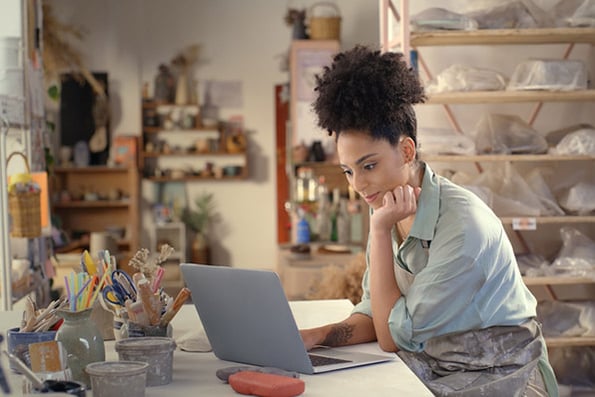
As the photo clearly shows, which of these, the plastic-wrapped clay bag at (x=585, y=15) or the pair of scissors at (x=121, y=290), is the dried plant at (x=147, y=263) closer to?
the pair of scissors at (x=121, y=290)

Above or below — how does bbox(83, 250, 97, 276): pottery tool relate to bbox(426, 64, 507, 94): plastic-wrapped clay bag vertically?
below

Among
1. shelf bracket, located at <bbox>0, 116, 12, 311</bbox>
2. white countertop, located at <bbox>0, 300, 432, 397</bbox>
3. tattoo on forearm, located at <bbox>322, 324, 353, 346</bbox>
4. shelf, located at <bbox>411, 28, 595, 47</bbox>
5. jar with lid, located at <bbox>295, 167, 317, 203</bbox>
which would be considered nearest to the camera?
white countertop, located at <bbox>0, 300, 432, 397</bbox>

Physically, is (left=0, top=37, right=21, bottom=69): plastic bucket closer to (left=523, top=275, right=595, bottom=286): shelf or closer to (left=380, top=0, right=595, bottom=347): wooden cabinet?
(left=380, top=0, right=595, bottom=347): wooden cabinet

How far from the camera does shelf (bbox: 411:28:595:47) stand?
14.5 feet

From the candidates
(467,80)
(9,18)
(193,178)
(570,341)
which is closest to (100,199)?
(193,178)

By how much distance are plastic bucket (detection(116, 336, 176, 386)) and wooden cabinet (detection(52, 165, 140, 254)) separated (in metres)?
7.77

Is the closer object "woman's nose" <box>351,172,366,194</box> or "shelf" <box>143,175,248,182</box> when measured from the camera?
"woman's nose" <box>351,172,366,194</box>

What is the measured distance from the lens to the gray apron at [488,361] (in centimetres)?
208

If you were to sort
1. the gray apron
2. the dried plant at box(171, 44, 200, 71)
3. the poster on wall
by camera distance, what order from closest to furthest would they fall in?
the gray apron < the poster on wall < the dried plant at box(171, 44, 200, 71)

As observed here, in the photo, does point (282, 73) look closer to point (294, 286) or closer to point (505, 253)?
point (294, 286)

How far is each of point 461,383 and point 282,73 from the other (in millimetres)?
7972

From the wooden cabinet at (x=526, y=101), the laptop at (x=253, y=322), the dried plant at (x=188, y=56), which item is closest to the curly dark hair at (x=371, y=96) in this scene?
the laptop at (x=253, y=322)

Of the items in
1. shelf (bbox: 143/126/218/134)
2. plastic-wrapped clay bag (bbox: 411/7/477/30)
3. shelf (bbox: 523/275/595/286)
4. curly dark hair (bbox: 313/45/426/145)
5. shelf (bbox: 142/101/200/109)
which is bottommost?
shelf (bbox: 523/275/595/286)

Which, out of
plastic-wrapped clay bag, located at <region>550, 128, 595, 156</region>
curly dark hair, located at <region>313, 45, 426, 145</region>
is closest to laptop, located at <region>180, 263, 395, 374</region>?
curly dark hair, located at <region>313, 45, 426, 145</region>
